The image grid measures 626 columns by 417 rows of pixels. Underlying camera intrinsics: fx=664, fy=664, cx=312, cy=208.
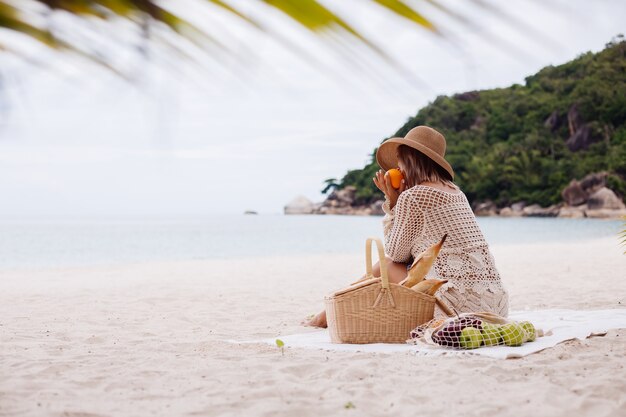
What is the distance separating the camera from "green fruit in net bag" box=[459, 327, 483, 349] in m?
3.47

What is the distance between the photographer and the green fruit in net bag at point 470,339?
3469 millimetres

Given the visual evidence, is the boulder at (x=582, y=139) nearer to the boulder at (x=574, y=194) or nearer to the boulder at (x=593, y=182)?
the boulder at (x=574, y=194)

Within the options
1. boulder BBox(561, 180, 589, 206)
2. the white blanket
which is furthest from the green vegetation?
the white blanket

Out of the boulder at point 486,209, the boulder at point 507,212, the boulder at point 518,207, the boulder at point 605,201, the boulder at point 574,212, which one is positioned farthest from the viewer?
the boulder at point 486,209

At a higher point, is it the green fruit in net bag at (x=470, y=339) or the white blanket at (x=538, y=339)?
the green fruit in net bag at (x=470, y=339)

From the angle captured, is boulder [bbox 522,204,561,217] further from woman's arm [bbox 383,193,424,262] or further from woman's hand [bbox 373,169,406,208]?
woman's arm [bbox 383,193,424,262]

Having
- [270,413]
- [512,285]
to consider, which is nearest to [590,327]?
[270,413]

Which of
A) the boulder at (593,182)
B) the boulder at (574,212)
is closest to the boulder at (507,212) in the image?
the boulder at (574,212)

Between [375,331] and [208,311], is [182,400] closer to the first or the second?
[375,331]

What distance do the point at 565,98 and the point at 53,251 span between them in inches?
1862

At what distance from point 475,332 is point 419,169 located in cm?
107

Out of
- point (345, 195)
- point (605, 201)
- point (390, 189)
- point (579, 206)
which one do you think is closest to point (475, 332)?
point (390, 189)

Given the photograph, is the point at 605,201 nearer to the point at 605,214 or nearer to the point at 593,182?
the point at 605,214

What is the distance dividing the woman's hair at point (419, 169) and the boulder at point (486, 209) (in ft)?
186
